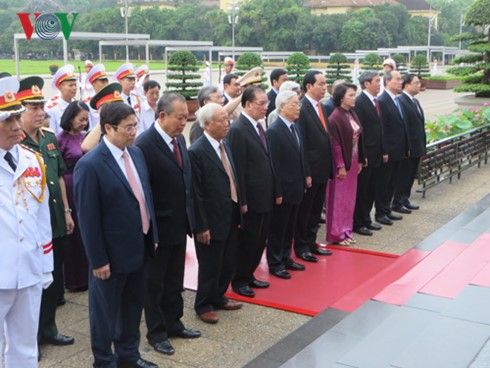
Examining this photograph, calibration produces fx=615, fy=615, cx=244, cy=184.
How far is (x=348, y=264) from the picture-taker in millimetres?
6309

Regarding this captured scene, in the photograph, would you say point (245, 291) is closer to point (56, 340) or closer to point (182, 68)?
Result: point (56, 340)

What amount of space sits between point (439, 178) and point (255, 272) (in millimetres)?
5196

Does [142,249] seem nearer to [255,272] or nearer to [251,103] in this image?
[251,103]

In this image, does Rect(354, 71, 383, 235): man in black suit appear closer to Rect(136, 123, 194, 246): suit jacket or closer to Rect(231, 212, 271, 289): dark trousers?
Rect(231, 212, 271, 289): dark trousers

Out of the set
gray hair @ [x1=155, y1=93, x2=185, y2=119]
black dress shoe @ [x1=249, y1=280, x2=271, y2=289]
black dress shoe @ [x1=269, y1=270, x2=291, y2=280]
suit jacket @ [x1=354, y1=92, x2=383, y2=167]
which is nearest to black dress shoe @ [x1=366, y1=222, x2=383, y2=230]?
suit jacket @ [x1=354, y1=92, x2=383, y2=167]

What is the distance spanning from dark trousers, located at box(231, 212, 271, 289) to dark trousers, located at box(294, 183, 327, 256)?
36.6 inches

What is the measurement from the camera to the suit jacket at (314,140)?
6320 millimetres

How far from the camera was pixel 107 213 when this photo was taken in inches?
145

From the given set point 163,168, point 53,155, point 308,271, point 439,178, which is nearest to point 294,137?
point 308,271

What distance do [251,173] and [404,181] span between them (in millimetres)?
3789

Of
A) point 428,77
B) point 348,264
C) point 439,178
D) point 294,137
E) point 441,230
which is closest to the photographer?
point 294,137

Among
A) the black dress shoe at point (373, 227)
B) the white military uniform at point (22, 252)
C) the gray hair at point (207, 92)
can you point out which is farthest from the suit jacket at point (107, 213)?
the black dress shoe at point (373, 227)

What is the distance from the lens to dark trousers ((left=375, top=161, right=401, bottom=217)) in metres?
7.86

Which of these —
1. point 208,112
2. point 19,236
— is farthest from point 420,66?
point 19,236
